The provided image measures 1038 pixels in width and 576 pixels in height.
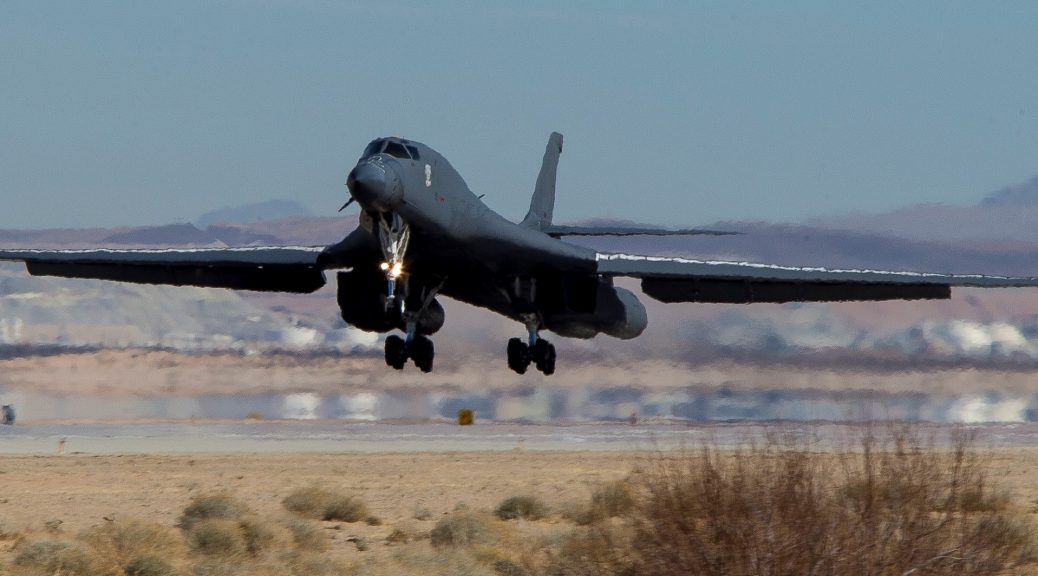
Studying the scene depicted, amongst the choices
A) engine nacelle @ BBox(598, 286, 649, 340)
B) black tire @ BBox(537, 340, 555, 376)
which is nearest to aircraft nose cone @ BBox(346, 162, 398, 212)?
engine nacelle @ BBox(598, 286, 649, 340)

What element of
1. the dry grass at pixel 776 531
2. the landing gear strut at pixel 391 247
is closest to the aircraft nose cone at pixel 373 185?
the landing gear strut at pixel 391 247

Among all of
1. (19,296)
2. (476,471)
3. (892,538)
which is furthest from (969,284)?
(19,296)

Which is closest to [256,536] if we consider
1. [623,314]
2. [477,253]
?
[477,253]

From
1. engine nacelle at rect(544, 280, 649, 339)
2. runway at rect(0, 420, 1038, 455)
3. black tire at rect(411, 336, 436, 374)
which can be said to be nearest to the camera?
black tire at rect(411, 336, 436, 374)

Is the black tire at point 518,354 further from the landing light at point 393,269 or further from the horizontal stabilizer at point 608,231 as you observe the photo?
the landing light at point 393,269

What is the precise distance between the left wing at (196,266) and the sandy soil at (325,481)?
6.19 metres

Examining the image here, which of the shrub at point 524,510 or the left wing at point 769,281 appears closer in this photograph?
the left wing at point 769,281

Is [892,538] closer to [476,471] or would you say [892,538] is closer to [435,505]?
[435,505]

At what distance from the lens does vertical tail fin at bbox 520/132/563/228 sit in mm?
45406

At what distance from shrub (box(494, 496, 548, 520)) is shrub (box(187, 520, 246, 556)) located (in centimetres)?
945

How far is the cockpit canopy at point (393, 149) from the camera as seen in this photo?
95.3 feet

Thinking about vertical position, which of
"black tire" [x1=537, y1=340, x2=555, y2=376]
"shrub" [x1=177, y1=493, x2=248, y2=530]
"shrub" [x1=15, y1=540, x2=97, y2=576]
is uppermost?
"black tire" [x1=537, y1=340, x2=555, y2=376]

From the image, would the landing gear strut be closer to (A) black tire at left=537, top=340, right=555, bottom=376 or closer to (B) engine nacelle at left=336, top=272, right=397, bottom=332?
(B) engine nacelle at left=336, top=272, right=397, bottom=332

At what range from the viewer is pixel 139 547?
95.7 ft
